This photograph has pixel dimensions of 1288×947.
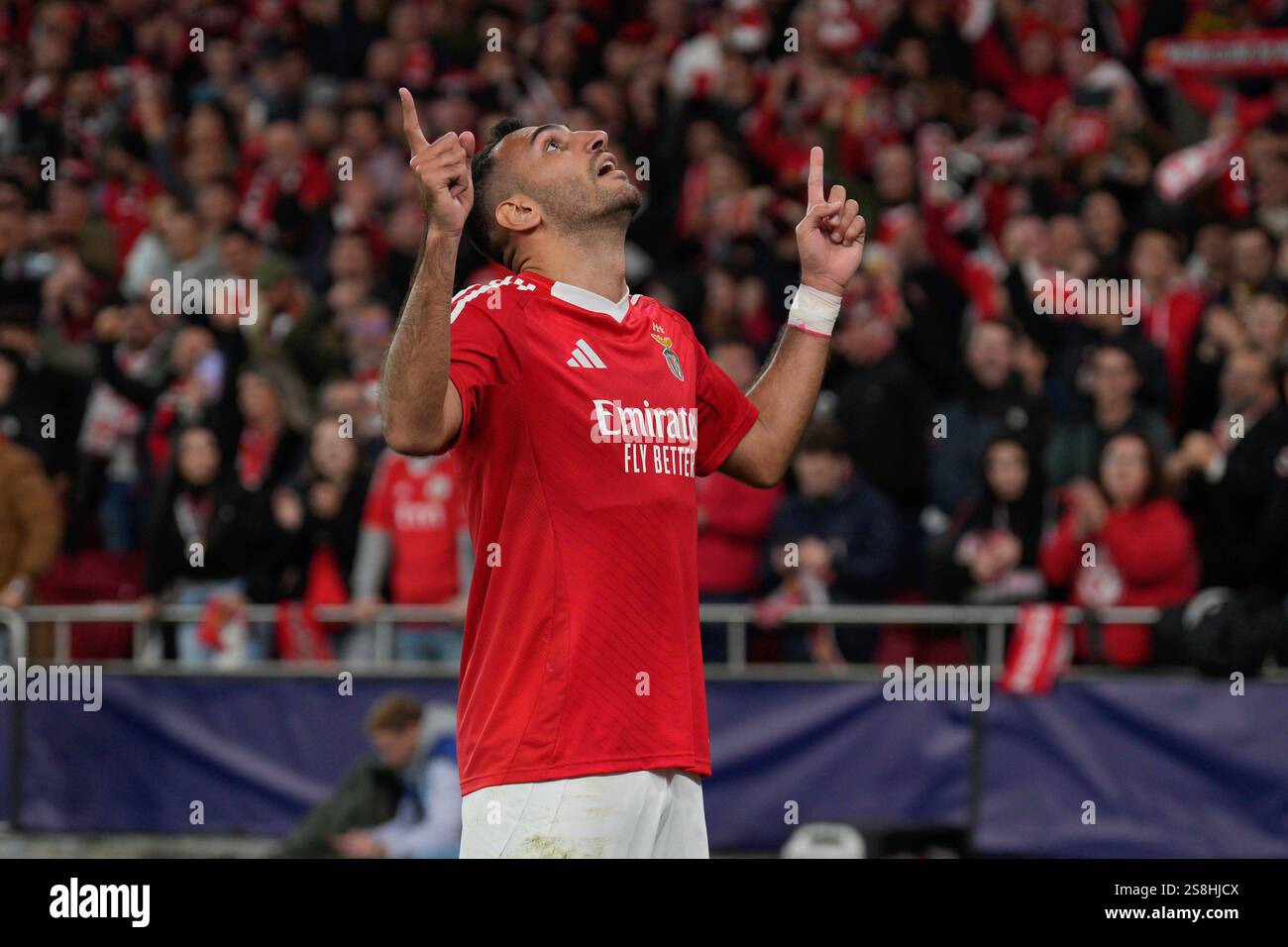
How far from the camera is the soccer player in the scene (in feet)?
15.4

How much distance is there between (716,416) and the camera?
17.4 feet

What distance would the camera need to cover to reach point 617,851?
4.68 metres

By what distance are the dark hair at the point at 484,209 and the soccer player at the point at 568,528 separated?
69mm

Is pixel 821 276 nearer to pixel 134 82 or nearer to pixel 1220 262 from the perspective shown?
pixel 1220 262

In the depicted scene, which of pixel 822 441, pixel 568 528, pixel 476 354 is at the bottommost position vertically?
pixel 568 528

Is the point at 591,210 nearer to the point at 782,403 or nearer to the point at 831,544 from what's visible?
the point at 782,403

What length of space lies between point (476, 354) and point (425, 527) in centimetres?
657

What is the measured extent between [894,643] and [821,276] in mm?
5379

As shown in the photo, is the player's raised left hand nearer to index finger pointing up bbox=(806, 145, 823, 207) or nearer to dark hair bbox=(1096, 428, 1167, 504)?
index finger pointing up bbox=(806, 145, 823, 207)

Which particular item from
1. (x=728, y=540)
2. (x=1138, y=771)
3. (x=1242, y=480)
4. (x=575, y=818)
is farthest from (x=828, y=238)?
(x=728, y=540)

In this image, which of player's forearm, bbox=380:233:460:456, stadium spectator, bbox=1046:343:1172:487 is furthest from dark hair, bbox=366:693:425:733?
player's forearm, bbox=380:233:460:456

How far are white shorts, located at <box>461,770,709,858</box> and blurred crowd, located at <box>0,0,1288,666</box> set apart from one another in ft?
18.4

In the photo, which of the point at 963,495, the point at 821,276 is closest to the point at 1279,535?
the point at 963,495

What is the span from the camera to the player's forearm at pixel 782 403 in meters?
5.38
